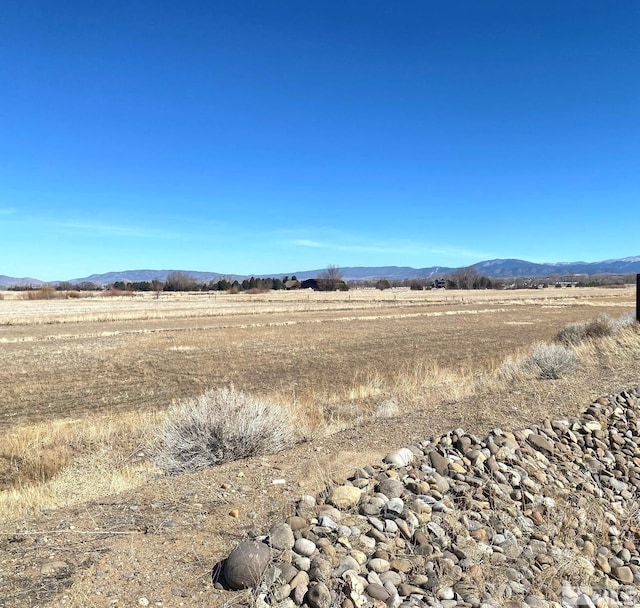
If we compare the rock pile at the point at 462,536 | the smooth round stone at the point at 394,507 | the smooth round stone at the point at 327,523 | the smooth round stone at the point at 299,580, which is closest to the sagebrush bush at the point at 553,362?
the rock pile at the point at 462,536

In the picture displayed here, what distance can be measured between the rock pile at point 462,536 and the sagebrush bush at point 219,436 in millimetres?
2401

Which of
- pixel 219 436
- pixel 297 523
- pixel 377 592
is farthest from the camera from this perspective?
pixel 219 436

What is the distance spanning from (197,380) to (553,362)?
1230 cm

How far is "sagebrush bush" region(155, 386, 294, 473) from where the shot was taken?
7543 millimetres

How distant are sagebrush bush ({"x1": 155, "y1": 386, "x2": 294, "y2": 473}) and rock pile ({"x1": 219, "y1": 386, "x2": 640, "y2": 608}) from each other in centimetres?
240

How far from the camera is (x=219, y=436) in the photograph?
7.73 metres

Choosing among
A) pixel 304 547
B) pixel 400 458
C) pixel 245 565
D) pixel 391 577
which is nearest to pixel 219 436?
pixel 400 458

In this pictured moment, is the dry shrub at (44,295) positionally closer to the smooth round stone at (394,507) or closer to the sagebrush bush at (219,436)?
the sagebrush bush at (219,436)

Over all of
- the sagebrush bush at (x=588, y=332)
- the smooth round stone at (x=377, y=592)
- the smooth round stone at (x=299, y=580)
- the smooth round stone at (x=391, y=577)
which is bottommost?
the sagebrush bush at (x=588, y=332)

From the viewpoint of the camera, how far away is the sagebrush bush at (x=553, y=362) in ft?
40.6

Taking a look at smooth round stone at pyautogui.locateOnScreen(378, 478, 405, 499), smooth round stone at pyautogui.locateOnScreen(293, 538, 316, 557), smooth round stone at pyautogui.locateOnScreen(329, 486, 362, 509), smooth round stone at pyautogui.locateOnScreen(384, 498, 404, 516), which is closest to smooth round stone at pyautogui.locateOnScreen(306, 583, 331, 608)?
smooth round stone at pyautogui.locateOnScreen(293, 538, 316, 557)

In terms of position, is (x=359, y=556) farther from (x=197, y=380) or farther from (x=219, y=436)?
(x=197, y=380)

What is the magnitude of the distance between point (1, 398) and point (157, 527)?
14.2 metres

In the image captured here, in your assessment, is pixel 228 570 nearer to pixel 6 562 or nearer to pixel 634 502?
pixel 6 562
